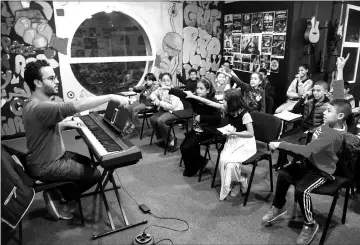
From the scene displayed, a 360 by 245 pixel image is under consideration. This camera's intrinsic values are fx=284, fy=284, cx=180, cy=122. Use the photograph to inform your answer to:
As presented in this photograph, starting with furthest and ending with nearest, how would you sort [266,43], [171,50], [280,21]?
[171,50] < [266,43] < [280,21]

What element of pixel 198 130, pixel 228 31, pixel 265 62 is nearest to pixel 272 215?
pixel 198 130

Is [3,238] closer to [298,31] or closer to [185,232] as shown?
[185,232]

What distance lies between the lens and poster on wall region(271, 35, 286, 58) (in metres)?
5.55

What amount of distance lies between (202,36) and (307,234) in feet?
17.6

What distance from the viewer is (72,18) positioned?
17.4 feet

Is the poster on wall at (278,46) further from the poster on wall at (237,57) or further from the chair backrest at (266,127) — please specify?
the chair backrest at (266,127)

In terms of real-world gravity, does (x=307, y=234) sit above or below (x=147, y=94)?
below

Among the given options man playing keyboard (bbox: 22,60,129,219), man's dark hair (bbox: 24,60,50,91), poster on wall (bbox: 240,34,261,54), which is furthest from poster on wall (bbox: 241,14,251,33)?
man's dark hair (bbox: 24,60,50,91)

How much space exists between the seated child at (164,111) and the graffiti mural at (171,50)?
5.03 feet

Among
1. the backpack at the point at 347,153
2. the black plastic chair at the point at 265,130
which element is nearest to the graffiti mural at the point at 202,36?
the black plastic chair at the point at 265,130

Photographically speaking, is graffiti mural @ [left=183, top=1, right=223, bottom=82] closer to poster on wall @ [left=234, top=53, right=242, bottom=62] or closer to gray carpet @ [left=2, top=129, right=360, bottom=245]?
poster on wall @ [left=234, top=53, right=242, bottom=62]

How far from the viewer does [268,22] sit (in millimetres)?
5789

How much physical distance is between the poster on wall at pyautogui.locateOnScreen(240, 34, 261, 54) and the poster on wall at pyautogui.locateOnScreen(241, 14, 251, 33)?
111 millimetres

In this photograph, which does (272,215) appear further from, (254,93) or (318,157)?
(254,93)
